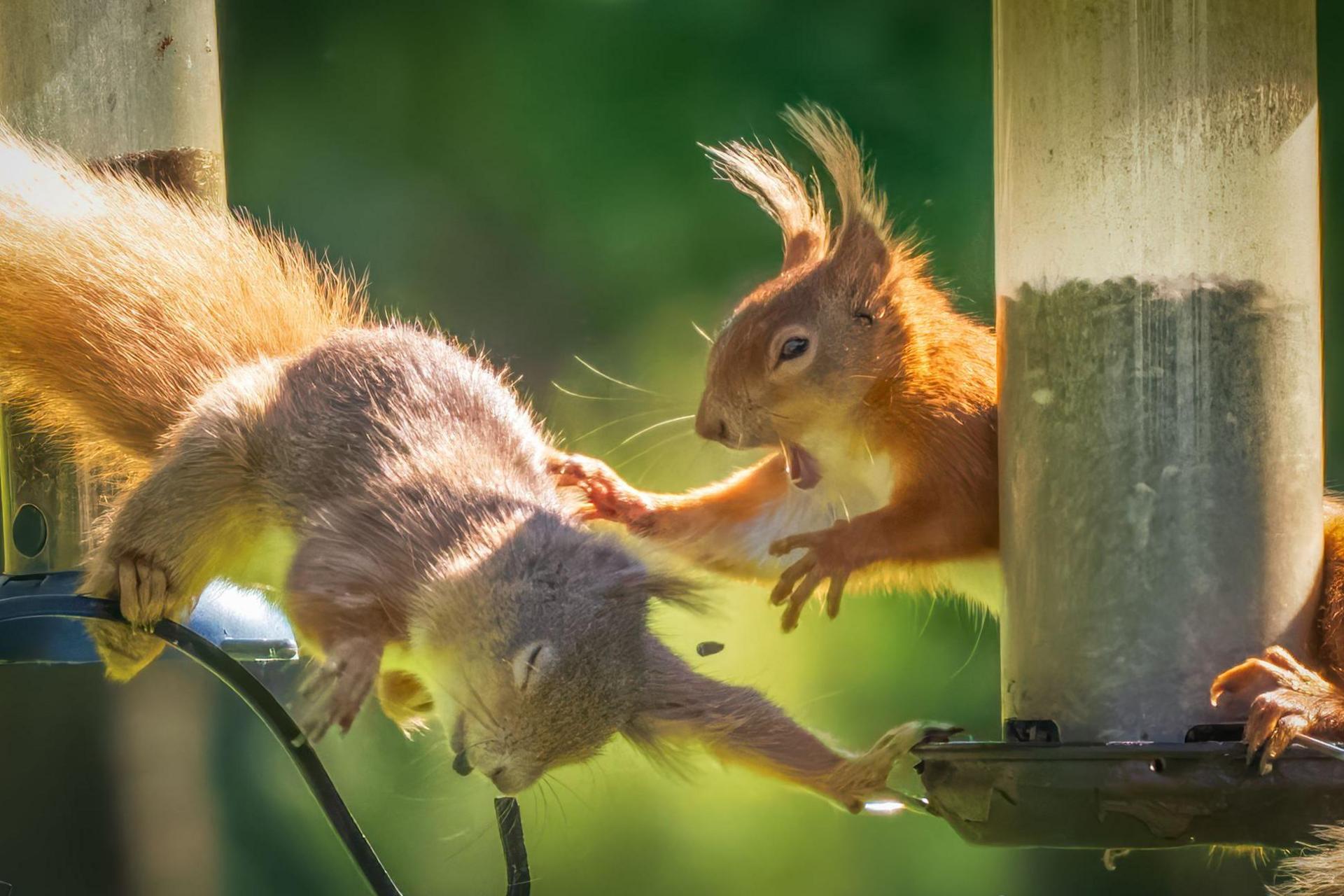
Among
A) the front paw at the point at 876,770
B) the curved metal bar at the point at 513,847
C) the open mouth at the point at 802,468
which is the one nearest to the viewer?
the front paw at the point at 876,770

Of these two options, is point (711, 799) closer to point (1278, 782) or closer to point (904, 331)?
point (904, 331)

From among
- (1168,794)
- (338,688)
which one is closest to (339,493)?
(338,688)

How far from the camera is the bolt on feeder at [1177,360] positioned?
2914mm

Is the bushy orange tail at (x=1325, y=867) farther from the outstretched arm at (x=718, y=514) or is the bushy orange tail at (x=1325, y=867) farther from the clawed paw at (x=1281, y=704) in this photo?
the outstretched arm at (x=718, y=514)

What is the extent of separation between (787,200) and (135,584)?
62.7 inches

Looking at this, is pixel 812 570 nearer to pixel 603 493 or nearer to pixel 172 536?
pixel 603 493

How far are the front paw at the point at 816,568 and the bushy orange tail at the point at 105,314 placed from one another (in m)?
1.39

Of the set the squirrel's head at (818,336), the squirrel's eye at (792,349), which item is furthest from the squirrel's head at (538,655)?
the squirrel's eye at (792,349)

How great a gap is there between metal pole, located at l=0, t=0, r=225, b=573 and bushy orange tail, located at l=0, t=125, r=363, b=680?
0.08 m

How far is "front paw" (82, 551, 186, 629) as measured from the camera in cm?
349

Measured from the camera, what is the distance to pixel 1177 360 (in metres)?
2.94

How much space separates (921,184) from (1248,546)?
3.92m

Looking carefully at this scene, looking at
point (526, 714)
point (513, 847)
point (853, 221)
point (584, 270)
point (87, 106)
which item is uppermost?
point (87, 106)

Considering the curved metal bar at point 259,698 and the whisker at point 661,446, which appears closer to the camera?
the curved metal bar at point 259,698
